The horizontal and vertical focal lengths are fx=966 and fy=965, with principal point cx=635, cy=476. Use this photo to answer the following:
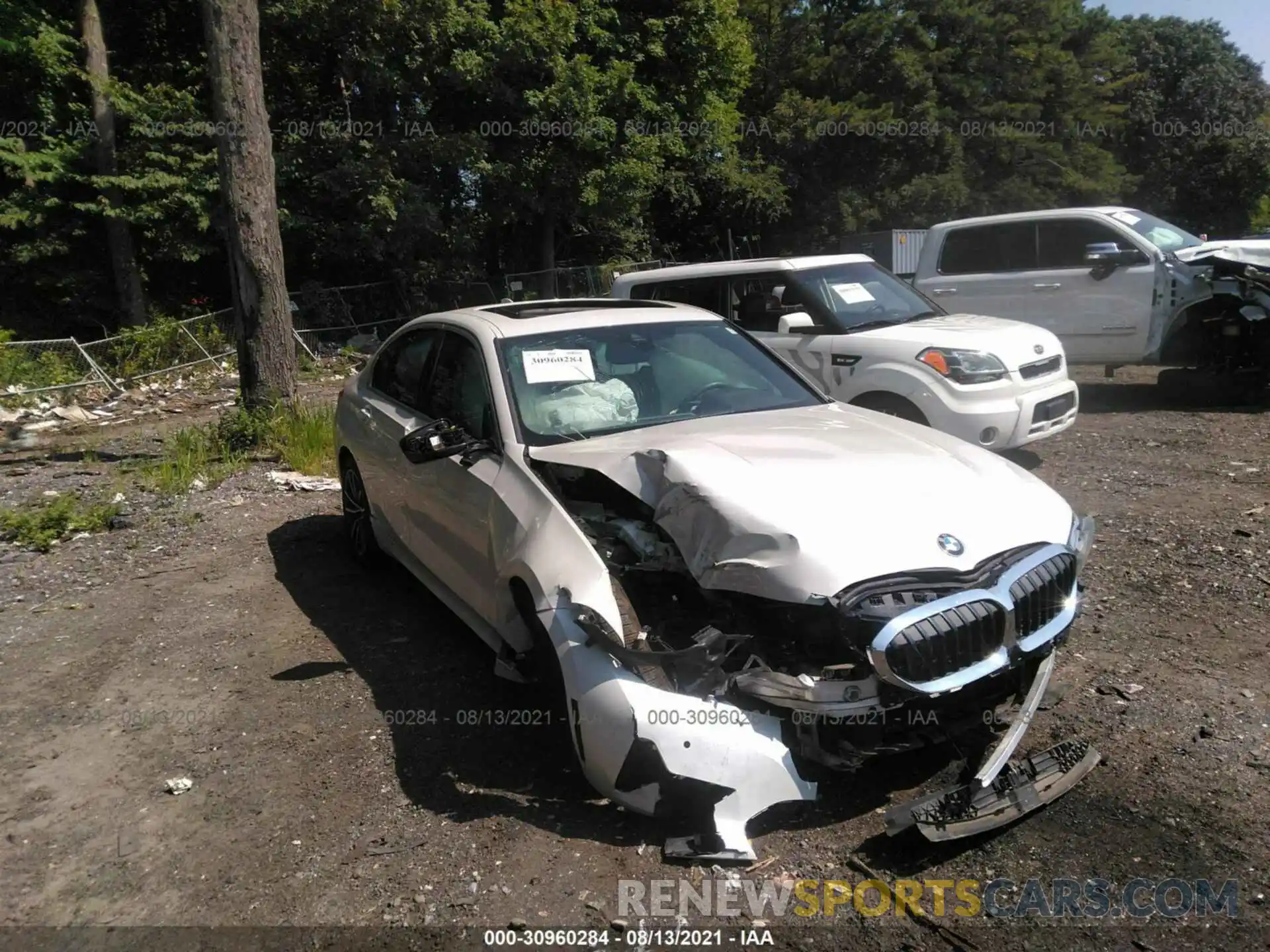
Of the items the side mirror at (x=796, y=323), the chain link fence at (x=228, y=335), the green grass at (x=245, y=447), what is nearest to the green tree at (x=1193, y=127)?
the chain link fence at (x=228, y=335)

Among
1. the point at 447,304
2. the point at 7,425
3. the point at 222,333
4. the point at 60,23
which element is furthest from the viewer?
the point at 447,304

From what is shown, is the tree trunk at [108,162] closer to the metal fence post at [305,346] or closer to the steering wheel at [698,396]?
the metal fence post at [305,346]

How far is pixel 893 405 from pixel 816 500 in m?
4.20

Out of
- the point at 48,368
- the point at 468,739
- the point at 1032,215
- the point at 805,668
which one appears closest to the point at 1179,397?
the point at 1032,215

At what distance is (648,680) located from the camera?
3.10 meters

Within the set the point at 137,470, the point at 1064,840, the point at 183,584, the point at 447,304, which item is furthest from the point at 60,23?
the point at 1064,840

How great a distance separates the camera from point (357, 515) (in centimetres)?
619

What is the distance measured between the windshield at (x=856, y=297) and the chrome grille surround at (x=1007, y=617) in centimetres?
443

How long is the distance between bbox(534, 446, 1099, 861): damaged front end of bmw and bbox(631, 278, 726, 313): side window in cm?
511

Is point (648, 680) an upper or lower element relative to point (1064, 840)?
upper

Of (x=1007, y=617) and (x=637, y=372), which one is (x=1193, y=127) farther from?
(x=1007, y=617)

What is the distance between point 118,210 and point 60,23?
404cm

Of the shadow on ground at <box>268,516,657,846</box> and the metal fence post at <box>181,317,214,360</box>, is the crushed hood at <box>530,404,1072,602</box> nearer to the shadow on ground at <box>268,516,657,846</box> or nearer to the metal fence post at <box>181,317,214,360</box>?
the shadow on ground at <box>268,516,657,846</box>

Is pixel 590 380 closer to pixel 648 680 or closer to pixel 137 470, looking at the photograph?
pixel 648 680
